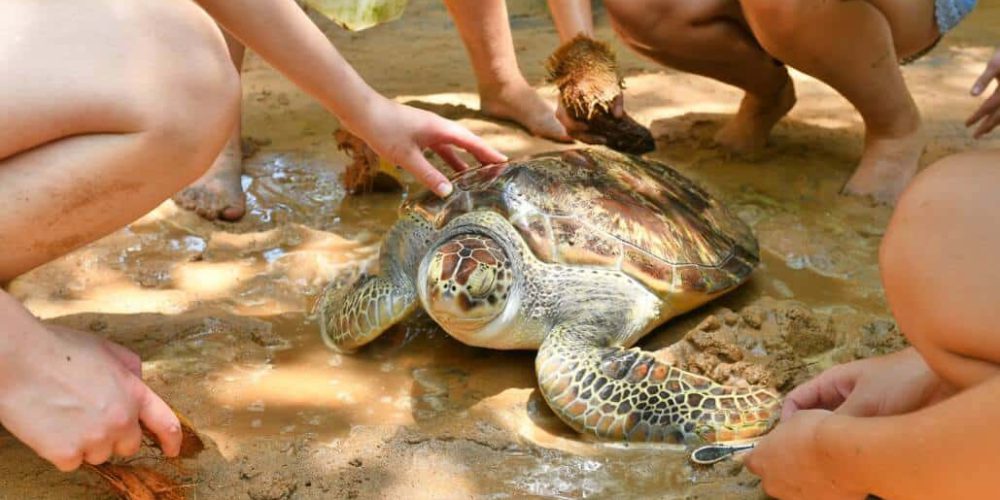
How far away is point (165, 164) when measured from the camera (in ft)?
4.45

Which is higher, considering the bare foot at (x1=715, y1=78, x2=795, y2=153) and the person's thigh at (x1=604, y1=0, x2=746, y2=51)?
the person's thigh at (x1=604, y1=0, x2=746, y2=51)

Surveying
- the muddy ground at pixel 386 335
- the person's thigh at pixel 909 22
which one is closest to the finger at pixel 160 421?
the muddy ground at pixel 386 335

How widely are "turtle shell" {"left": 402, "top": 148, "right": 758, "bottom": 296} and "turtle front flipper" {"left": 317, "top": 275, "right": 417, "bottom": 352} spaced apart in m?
0.17

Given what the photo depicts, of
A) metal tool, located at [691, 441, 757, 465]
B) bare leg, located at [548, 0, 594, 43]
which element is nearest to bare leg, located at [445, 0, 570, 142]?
bare leg, located at [548, 0, 594, 43]

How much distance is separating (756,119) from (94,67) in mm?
1897

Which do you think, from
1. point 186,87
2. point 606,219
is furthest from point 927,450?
Answer: point 186,87

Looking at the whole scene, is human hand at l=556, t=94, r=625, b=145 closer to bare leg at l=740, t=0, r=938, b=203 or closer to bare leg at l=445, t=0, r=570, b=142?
bare leg at l=445, t=0, r=570, b=142

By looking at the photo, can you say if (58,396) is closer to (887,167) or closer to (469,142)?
(469,142)

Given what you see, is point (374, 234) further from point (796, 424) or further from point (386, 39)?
point (386, 39)

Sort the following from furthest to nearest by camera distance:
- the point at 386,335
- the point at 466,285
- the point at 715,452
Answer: the point at 386,335 → the point at 466,285 → the point at 715,452

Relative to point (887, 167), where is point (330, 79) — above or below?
above

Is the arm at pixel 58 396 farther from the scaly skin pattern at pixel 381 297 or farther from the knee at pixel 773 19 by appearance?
the knee at pixel 773 19

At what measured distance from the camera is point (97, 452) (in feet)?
3.71

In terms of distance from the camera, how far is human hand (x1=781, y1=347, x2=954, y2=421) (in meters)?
1.15
